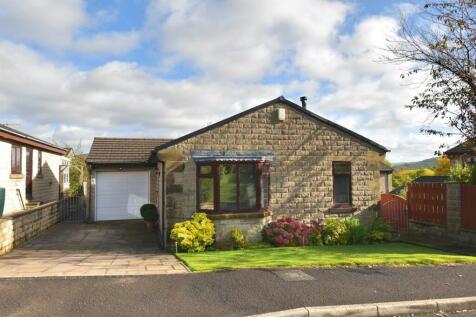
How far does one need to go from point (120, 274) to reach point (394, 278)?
19.2ft

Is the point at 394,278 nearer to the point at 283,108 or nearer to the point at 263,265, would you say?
the point at 263,265

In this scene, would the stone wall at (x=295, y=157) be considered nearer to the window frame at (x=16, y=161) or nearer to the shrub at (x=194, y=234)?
the shrub at (x=194, y=234)

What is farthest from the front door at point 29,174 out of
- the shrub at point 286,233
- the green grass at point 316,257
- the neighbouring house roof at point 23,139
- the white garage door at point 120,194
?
the shrub at point 286,233

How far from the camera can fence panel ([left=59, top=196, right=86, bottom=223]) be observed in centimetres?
2009

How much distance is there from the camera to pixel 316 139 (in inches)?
566

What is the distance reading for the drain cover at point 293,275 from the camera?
8.45 m

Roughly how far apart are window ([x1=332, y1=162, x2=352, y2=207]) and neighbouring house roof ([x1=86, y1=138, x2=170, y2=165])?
8.83 metres

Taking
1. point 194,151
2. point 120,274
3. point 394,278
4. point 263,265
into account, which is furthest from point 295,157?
point 120,274

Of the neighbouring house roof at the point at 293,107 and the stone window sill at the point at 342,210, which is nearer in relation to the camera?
the neighbouring house roof at the point at 293,107

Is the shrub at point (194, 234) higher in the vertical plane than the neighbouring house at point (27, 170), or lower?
lower

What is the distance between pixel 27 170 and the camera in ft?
62.1

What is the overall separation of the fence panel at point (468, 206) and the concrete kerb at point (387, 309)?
622 centimetres

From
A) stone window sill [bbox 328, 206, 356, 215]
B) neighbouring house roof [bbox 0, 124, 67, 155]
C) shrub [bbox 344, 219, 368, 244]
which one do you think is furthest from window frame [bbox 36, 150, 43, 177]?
shrub [bbox 344, 219, 368, 244]

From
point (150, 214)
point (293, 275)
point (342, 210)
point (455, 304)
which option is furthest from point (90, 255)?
point (455, 304)
